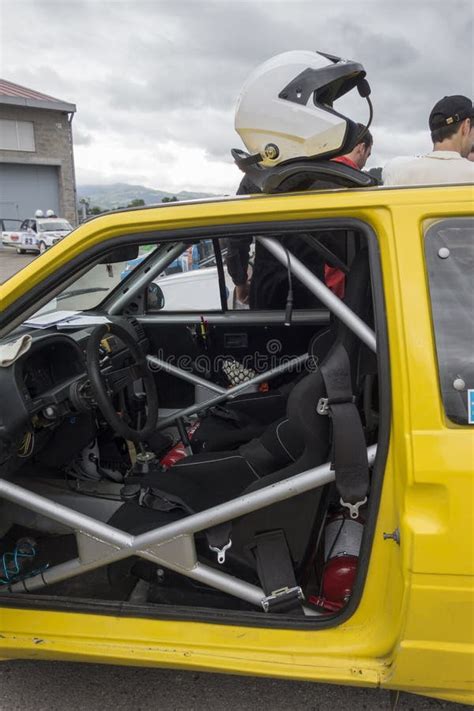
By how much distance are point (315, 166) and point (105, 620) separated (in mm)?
1505

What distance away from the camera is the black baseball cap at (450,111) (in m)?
2.66

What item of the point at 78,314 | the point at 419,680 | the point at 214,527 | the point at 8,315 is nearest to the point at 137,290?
the point at 78,314

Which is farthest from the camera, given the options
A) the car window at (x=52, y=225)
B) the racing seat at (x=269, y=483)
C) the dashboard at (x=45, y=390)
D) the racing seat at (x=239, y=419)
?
the car window at (x=52, y=225)

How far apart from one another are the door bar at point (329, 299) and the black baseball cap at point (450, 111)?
1.60 m

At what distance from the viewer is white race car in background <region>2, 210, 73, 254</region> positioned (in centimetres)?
2120

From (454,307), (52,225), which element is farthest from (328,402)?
(52,225)

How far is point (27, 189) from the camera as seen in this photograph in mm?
27391

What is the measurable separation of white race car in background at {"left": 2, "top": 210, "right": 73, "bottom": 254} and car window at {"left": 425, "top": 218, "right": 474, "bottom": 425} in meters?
21.4

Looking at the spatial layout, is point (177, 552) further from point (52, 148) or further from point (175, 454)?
point (52, 148)

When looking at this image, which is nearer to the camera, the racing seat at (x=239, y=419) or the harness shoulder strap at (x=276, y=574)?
the harness shoulder strap at (x=276, y=574)

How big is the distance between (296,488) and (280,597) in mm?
379

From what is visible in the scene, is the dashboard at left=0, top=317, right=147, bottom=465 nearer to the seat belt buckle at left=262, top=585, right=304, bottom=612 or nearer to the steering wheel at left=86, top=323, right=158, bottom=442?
Answer: the steering wheel at left=86, top=323, right=158, bottom=442

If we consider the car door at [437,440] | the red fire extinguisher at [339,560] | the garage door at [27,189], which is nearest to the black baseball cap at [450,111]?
the car door at [437,440]

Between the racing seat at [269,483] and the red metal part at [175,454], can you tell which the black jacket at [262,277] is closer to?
the red metal part at [175,454]
